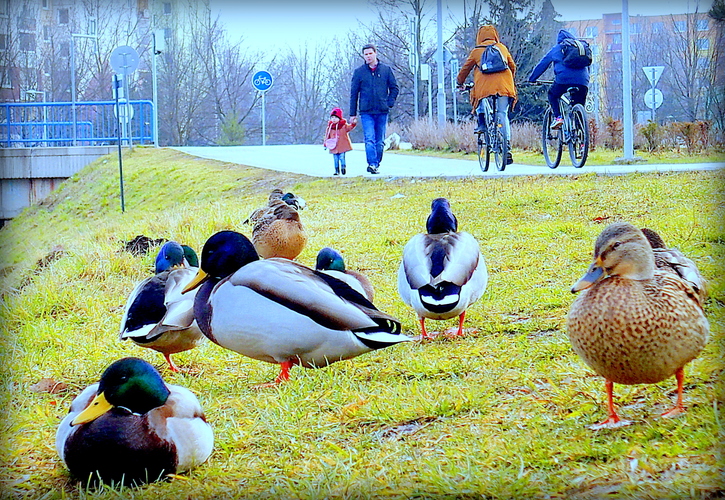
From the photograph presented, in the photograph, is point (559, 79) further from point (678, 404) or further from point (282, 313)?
point (678, 404)

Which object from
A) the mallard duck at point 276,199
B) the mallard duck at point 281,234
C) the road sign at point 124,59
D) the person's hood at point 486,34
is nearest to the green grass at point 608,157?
the person's hood at point 486,34

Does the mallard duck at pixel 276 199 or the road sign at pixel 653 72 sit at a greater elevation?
the road sign at pixel 653 72

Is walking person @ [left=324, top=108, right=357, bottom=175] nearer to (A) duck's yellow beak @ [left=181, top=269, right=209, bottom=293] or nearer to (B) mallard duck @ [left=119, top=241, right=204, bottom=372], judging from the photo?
(B) mallard duck @ [left=119, top=241, right=204, bottom=372]

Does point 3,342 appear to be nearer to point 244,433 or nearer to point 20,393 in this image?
point 20,393

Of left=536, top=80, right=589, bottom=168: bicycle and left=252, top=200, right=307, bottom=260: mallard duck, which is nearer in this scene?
left=252, top=200, right=307, bottom=260: mallard duck

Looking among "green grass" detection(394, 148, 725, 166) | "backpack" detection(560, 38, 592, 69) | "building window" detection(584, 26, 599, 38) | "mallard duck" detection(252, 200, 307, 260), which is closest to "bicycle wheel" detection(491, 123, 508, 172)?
"green grass" detection(394, 148, 725, 166)

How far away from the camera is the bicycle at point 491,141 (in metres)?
5.32

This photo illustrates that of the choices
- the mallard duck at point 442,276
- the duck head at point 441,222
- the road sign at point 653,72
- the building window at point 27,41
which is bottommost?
the mallard duck at point 442,276

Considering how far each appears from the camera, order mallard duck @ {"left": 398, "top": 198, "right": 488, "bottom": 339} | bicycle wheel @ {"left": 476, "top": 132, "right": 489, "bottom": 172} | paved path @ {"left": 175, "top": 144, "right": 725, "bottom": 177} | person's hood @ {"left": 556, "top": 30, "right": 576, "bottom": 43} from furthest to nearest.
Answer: bicycle wheel @ {"left": 476, "top": 132, "right": 489, "bottom": 172}
paved path @ {"left": 175, "top": 144, "right": 725, "bottom": 177}
person's hood @ {"left": 556, "top": 30, "right": 576, "bottom": 43}
mallard duck @ {"left": 398, "top": 198, "right": 488, "bottom": 339}

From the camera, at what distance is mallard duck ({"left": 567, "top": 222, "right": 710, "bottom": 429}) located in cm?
152

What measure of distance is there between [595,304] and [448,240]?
86 centimetres

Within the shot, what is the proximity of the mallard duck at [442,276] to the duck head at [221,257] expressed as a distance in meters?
0.46

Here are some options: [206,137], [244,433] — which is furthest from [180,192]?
[244,433]

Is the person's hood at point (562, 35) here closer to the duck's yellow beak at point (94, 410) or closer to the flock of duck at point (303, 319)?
the flock of duck at point (303, 319)
